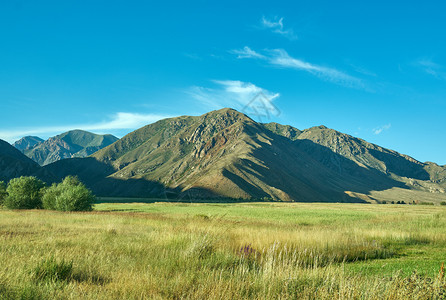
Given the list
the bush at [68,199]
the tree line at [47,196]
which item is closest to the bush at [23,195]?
the tree line at [47,196]

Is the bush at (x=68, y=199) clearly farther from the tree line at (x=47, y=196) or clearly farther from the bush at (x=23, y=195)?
the bush at (x=23, y=195)

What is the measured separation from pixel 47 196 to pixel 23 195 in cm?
752

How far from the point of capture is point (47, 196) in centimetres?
5203

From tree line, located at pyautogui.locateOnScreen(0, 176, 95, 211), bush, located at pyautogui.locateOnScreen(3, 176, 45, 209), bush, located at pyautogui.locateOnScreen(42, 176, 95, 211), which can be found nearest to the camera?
bush, located at pyautogui.locateOnScreen(42, 176, 95, 211)

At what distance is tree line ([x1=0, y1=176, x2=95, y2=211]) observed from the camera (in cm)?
4759

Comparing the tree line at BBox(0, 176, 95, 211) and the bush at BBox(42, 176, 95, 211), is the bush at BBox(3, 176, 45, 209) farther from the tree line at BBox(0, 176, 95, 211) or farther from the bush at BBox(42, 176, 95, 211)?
the bush at BBox(42, 176, 95, 211)

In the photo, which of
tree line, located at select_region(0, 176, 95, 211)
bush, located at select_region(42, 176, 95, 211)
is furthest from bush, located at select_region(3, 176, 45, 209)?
bush, located at select_region(42, 176, 95, 211)

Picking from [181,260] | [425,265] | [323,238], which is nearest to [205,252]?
[181,260]

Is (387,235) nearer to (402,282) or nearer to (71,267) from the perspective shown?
(402,282)

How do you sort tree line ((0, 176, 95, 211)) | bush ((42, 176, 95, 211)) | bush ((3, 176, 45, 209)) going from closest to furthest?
bush ((42, 176, 95, 211)) < tree line ((0, 176, 95, 211)) < bush ((3, 176, 45, 209))

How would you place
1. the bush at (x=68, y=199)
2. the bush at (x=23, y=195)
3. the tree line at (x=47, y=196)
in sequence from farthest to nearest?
the bush at (x=23, y=195) → the tree line at (x=47, y=196) → the bush at (x=68, y=199)

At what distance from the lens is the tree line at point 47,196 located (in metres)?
47.6

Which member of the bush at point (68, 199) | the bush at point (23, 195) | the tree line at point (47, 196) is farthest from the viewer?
the bush at point (23, 195)

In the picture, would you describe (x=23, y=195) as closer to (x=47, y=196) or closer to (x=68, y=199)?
(x=47, y=196)
